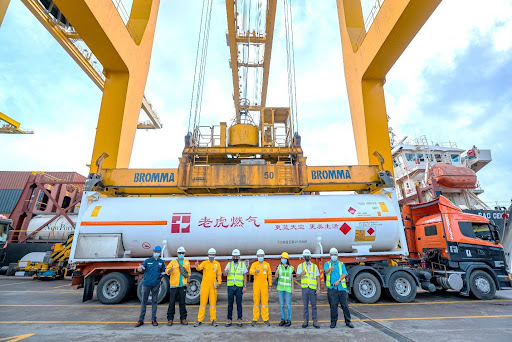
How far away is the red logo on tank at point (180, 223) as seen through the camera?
814 cm

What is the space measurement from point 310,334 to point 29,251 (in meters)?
19.4

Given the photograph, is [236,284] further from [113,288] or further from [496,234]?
[496,234]

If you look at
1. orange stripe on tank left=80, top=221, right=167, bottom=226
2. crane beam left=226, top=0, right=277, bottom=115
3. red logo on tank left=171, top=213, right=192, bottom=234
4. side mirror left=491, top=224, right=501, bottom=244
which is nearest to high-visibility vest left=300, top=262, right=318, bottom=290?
red logo on tank left=171, top=213, right=192, bottom=234

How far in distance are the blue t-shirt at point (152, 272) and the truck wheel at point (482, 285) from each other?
981 cm

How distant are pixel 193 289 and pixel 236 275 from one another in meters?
2.74

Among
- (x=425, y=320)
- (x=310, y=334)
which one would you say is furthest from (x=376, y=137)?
(x=310, y=334)

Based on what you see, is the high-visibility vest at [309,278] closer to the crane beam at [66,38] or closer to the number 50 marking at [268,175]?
the number 50 marking at [268,175]

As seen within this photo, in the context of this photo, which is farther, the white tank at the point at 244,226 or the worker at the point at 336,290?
the white tank at the point at 244,226

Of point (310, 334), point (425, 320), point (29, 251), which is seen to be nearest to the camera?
point (310, 334)

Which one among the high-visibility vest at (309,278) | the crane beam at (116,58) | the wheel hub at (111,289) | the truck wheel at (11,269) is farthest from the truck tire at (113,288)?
the truck wheel at (11,269)

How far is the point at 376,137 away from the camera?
11188mm

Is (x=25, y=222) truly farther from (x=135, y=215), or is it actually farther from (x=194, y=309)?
(x=194, y=309)

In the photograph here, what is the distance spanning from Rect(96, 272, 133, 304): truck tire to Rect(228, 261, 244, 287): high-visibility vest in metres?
4.15

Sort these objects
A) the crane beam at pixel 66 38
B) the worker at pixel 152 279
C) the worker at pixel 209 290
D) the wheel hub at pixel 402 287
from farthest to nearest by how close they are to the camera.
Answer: the crane beam at pixel 66 38, the wheel hub at pixel 402 287, the worker at pixel 152 279, the worker at pixel 209 290
